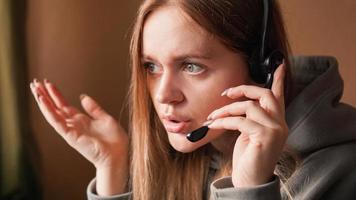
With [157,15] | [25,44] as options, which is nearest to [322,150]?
[157,15]

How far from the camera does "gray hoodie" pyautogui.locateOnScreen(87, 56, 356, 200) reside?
943mm

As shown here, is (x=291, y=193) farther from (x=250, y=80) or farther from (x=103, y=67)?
(x=103, y=67)

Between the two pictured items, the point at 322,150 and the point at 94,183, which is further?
the point at 94,183

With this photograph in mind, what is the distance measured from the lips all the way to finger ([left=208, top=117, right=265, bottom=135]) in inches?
3.5

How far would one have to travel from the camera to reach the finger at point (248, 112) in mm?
814

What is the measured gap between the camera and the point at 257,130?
81cm

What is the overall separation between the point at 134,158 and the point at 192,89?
283mm

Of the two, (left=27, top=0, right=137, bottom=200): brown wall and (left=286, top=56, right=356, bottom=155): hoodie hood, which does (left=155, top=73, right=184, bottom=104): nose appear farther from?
(left=27, top=0, right=137, bottom=200): brown wall

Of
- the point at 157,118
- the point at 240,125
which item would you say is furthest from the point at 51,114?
the point at 240,125

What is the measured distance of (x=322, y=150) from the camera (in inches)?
38.2

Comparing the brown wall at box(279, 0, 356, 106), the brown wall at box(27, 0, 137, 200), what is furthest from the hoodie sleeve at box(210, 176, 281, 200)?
the brown wall at box(27, 0, 137, 200)

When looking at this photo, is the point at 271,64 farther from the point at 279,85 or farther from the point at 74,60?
the point at 74,60

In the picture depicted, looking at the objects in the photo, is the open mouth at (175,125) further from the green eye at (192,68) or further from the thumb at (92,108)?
the thumb at (92,108)

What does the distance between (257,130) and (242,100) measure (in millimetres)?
184
